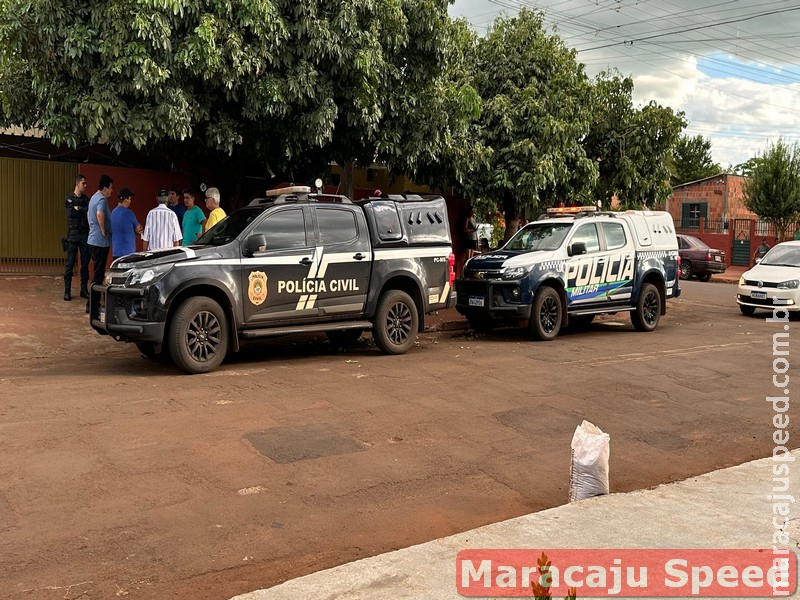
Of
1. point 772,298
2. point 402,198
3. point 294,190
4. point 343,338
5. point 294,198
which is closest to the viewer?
point 294,198

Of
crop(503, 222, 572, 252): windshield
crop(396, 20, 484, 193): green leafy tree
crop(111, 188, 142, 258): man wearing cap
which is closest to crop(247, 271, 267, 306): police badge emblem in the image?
crop(111, 188, 142, 258): man wearing cap

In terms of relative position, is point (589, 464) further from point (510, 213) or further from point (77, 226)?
point (510, 213)

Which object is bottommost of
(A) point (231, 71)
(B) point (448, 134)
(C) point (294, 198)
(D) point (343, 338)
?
(D) point (343, 338)

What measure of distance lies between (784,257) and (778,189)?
68.9ft

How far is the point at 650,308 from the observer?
15805 millimetres

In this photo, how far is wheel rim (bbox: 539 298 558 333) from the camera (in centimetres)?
1383

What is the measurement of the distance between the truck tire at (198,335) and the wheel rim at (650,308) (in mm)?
8531

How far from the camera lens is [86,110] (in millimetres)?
11609

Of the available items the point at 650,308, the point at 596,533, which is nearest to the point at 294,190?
the point at 596,533

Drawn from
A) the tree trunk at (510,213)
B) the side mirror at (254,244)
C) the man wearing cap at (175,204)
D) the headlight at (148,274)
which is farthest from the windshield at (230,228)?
the tree trunk at (510,213)

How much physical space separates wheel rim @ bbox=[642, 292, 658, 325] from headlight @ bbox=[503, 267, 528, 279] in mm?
3224

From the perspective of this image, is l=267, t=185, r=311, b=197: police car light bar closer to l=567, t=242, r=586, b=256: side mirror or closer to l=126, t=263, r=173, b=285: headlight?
l=126, t=263, r=173, b=285: headlight

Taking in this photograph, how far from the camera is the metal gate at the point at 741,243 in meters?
38.5

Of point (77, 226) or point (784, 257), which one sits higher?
point (77, 226)
